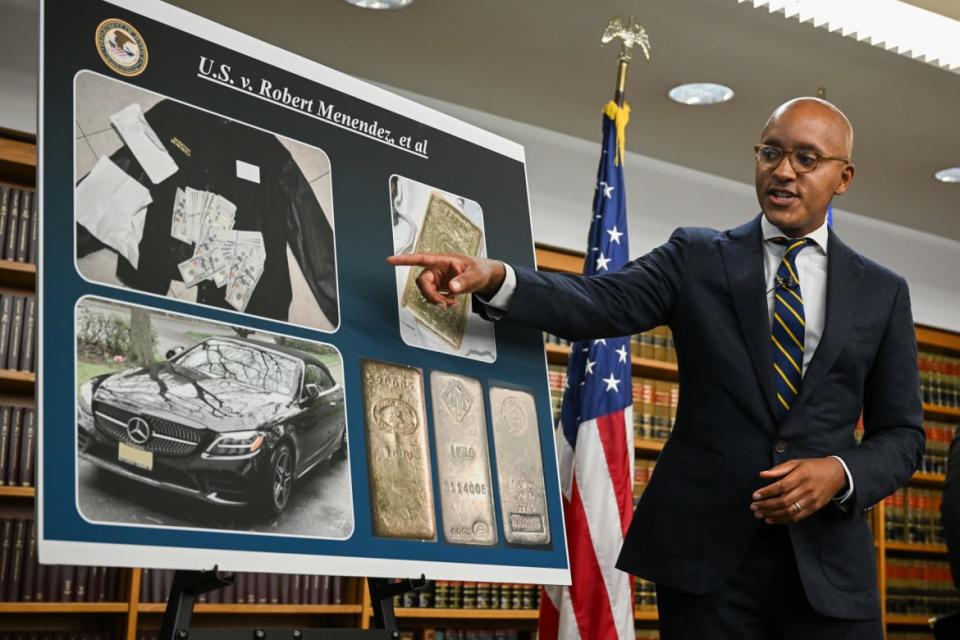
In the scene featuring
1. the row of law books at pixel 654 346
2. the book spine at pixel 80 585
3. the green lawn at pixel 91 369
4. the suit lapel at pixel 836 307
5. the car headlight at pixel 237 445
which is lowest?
the book spine at pixel 80 585

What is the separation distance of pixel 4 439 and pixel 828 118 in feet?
9.91

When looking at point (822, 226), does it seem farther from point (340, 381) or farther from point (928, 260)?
→ point (928, 260)

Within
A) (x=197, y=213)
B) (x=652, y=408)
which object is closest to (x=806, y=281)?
(x=197, y=213)

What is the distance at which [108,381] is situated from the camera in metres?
1.68

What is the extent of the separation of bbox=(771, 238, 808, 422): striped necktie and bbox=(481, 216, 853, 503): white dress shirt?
1 cm

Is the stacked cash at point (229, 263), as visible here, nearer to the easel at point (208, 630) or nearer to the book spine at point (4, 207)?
the easel at point (208, 630)

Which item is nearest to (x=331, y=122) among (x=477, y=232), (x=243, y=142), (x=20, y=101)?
(x=243, y=142)

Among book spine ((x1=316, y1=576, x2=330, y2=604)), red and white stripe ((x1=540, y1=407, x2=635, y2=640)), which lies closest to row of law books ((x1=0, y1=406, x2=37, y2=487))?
book spine ((x1=316, y1=576, x2=330, y2=604))

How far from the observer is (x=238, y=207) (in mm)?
1948

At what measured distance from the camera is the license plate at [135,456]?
1.66 metres

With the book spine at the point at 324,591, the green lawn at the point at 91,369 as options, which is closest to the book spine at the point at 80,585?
the book spine at the point at 324,591

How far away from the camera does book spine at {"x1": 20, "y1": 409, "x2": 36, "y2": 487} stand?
3.88 m

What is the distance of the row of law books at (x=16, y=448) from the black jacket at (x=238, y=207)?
2256 mm

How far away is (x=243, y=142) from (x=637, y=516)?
101 centimetres
